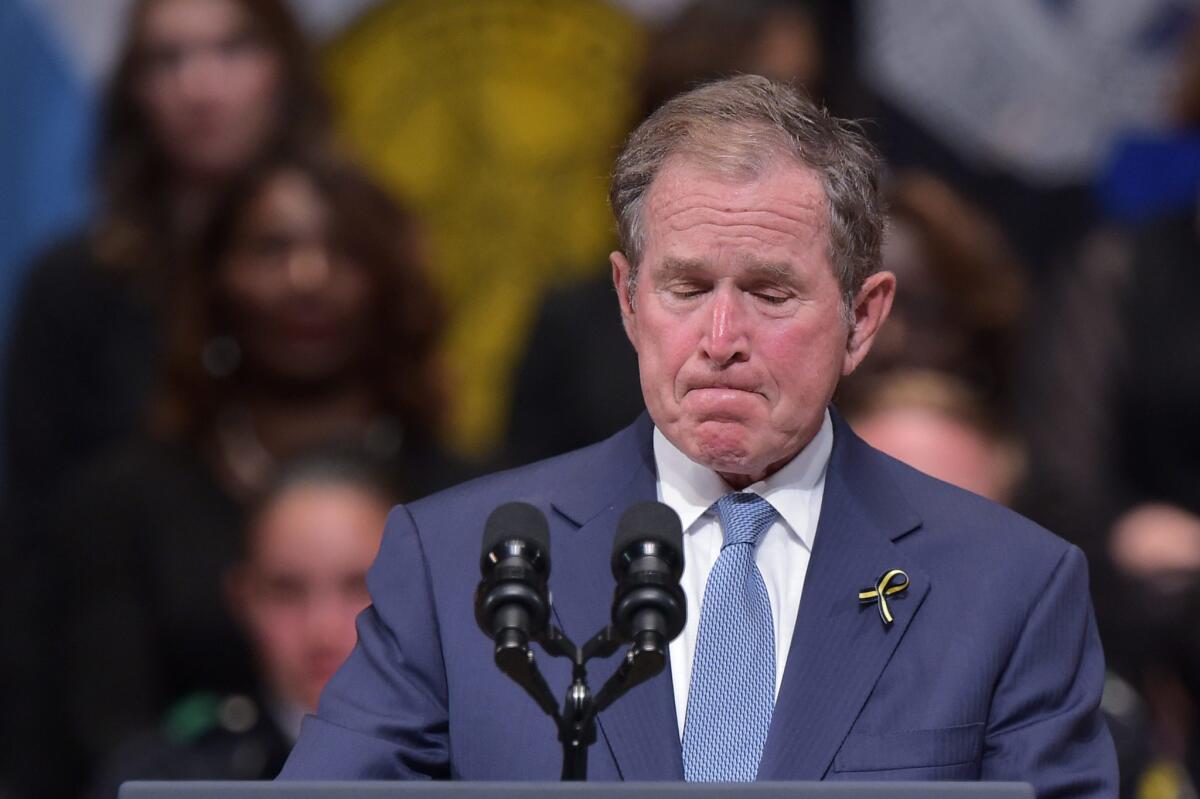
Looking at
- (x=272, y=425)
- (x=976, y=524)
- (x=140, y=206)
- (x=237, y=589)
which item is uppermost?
(x=976, y=524)

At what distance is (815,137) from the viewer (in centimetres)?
251

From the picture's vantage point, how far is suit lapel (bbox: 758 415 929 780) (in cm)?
241

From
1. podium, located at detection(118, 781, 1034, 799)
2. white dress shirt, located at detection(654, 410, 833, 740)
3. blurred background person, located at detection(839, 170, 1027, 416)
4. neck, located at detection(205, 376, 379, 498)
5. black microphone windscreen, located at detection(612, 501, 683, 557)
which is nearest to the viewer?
podium, located at detection(118, 781, 1034, 799)

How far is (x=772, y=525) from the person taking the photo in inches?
103

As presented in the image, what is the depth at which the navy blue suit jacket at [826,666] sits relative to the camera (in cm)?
240

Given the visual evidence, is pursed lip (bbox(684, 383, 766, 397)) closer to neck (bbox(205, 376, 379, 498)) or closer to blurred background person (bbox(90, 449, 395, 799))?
blurred background person (bbox(90, 449, 395, 799))

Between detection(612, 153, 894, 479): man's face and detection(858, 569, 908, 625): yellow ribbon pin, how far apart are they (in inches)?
7.7

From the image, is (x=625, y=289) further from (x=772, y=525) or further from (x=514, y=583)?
(x=514, y=583)

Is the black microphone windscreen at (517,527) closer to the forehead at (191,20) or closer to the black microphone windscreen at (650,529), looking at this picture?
the black microphone windscreen at (650,529)

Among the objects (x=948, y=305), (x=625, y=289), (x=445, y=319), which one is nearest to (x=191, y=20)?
(x=445, y=319)

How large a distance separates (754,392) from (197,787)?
80cm

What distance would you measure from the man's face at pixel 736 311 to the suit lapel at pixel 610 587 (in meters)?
0.13

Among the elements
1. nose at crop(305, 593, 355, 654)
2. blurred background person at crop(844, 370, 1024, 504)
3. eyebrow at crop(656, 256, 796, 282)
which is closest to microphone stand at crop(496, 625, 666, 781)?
eyebrow at crop(656, 256, 796, 282)

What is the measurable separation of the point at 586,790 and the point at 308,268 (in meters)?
3.03
